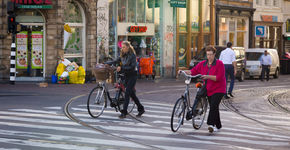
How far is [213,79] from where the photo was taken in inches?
440

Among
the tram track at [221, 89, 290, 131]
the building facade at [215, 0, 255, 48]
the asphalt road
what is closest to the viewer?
the asphalt road

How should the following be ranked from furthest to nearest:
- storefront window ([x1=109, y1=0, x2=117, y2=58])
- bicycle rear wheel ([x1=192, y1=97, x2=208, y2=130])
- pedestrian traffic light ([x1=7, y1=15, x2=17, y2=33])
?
1. storefront window ([x1=109, y1=0, x2=117, y2=58])
2. pedestrian traffic light ([x1=7, y1=15, x2=17, y2=33])
3. bicycle rear wheel ([x1=192, y1=97, x2=208, y2=130])

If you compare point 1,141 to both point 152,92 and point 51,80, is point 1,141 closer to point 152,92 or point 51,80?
point 152,92

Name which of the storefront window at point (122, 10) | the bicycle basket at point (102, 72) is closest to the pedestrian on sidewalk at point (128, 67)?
the bicycle basket at point (102, 72)

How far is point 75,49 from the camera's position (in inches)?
1072

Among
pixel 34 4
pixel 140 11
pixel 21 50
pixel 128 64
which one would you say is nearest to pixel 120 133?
pixel 128 64

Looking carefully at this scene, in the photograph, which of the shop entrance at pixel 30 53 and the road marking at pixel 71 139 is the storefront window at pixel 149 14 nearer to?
the shop entrance at pixel 30 53

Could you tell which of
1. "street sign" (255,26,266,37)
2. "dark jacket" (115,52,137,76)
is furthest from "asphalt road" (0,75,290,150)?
"street sign" (255,26,266,37)

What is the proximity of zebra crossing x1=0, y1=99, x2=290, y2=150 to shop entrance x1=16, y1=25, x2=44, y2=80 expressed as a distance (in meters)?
11.2

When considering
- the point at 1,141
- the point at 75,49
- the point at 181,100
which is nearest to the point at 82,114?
the point at 181,100

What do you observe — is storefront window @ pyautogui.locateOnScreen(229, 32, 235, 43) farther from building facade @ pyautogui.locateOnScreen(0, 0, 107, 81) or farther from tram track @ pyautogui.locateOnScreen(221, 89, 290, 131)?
tram track @ pyautogui.locateOnScreen(221, 89, 290, 131)

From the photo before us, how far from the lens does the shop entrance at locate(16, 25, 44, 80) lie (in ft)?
82.6

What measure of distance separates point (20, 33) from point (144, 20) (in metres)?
8.32

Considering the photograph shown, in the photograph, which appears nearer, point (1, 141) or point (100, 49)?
point (1, 141)
